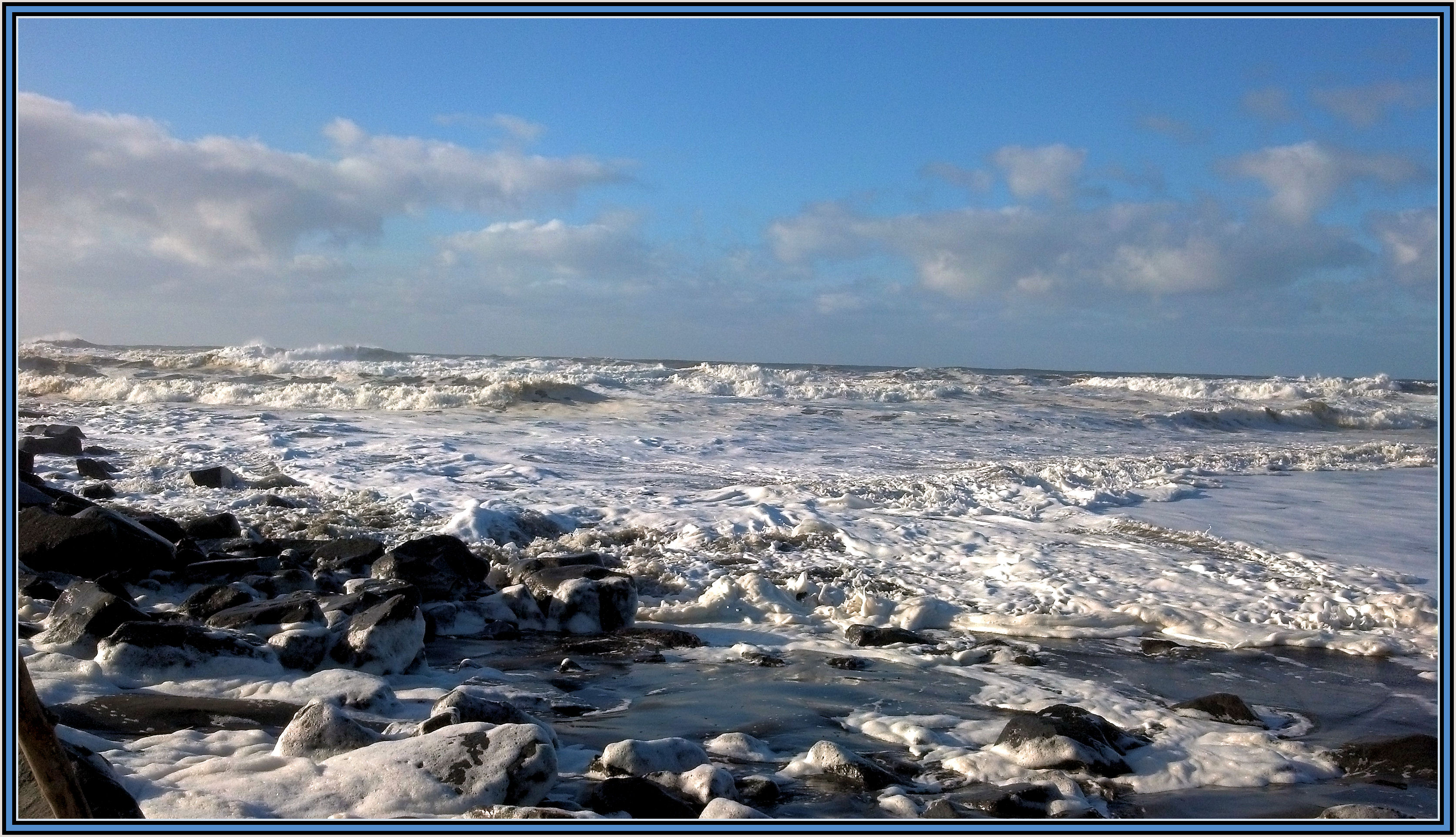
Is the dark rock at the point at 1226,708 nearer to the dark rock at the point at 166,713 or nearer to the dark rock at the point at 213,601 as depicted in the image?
the dark rock at the point at 166,713

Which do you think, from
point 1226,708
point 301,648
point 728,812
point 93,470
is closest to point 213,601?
point 301,648

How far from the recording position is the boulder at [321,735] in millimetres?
3789

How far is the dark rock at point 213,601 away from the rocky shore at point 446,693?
15mm

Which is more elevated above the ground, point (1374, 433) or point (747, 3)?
point (747, 3)

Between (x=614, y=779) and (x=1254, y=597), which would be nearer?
(x=614, y=779)

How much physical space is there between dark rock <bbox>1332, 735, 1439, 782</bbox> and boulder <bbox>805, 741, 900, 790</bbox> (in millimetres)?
1961

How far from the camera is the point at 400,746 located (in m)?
3.64

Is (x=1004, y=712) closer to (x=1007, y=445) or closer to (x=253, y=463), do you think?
(x=253, y=463)

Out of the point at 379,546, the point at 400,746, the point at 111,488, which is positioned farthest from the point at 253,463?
the point at 400,746

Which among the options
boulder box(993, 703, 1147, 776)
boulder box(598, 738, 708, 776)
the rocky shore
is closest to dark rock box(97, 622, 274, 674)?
the rocky shore

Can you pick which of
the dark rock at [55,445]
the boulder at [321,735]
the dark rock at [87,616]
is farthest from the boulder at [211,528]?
the dark rock at [55,445]

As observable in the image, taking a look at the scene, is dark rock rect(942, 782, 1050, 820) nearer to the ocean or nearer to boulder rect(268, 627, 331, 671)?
the ocean

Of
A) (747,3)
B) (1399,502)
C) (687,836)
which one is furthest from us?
(1399,502)

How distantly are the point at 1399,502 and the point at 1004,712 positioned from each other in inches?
350
